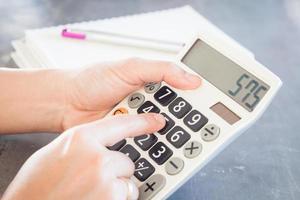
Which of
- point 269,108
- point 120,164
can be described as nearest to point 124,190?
point 120,164

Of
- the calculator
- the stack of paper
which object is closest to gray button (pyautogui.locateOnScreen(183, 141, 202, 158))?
the calculator

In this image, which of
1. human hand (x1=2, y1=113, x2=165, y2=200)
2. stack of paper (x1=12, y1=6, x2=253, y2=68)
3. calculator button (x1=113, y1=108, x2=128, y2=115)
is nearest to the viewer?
human hand (x1=2, y1=113, x2=165, y2=200)

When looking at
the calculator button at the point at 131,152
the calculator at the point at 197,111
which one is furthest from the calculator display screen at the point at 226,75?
the calculator button at the point at 131,152

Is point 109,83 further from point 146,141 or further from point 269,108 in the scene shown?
point 269,108

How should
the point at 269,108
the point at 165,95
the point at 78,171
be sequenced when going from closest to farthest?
1. the point at 78,171
2. the point at 165,95
3. the point at 269,108

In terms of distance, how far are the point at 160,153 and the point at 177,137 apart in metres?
0.02

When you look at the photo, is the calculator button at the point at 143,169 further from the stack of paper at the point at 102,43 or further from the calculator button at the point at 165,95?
the stack of paper at the point at 102,43

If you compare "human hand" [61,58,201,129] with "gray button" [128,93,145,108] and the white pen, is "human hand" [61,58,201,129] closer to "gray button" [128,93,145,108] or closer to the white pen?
"gray button" [128,93,145,108]

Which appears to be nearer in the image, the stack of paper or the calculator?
the calculator

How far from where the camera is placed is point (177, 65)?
22.5 inches

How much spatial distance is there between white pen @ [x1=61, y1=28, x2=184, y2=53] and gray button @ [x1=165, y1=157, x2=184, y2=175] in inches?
10.6

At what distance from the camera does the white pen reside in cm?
76

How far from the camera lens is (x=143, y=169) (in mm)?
524

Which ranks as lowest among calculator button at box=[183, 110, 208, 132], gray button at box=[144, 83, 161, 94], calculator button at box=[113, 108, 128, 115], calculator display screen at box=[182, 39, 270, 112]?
calculator button at box=[113, 108, 128, 115]
